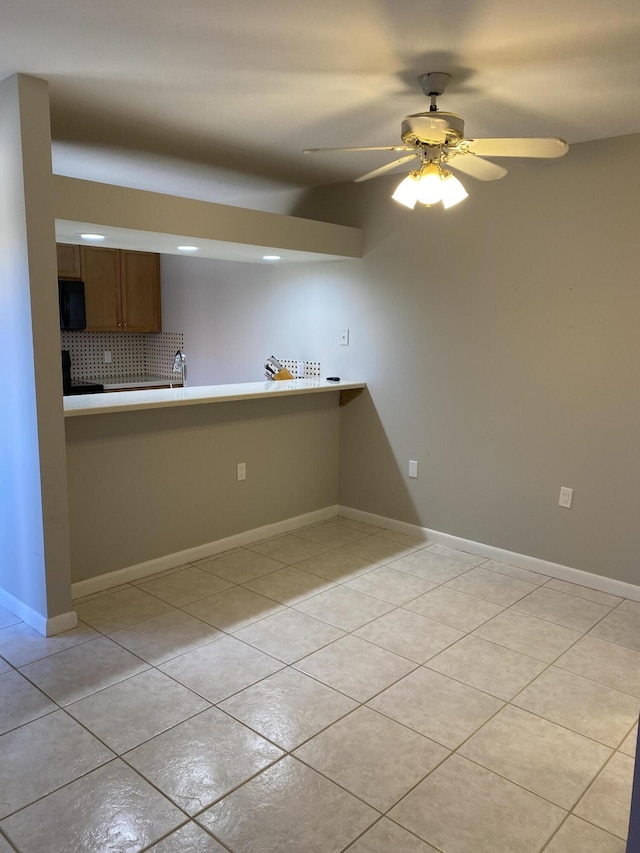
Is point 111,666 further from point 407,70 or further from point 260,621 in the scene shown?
point 407,70

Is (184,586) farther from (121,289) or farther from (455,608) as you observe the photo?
(121,289)

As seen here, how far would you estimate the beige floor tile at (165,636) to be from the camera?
274 cm

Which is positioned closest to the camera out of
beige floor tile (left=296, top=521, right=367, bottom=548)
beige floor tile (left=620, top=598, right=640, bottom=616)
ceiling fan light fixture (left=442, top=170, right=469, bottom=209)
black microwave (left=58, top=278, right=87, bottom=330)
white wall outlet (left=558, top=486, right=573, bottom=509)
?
ceiling fan light fixture (left=442, top=170, right=469, bottom=209)

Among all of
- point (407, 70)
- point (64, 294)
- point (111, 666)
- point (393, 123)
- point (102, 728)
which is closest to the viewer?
point (102, 728)

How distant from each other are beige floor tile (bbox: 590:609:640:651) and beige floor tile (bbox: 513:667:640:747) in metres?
0.42

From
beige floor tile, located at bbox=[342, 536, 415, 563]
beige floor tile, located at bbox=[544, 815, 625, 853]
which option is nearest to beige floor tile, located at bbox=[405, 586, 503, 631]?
beige floor tile, located at bbox=[342, 536, 415, 563]

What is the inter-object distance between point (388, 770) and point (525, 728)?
0.56m

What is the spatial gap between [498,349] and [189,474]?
195 cm

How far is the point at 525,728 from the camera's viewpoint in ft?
7.50

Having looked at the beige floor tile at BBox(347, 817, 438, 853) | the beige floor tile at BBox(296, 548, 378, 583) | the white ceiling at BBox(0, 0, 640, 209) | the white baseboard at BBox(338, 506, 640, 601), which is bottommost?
the beige floor tile at BBox(347, 817, 438, 853)

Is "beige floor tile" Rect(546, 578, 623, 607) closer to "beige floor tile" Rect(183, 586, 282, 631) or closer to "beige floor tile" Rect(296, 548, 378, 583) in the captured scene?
"beige floor tile" Rect(296, 548, 378, 583)

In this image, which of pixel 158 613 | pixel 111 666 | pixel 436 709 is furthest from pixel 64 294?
pixel 436 709

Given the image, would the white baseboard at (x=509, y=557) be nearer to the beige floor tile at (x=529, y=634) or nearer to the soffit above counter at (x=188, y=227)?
the beige floor tile at (x=529, y=634)

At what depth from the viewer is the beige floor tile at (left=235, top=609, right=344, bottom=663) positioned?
278 centimetres
